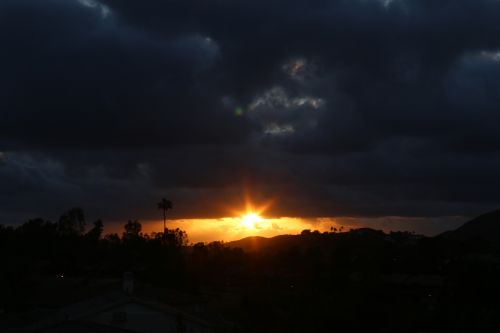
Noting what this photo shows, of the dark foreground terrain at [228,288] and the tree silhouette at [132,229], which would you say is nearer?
the dark foreground terrain at [228,288]

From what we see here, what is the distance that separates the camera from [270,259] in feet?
390

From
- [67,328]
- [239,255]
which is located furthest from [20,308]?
[239,255]

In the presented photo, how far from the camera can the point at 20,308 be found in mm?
54219

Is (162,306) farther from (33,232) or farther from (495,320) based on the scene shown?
(33,232)

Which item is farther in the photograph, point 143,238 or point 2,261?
point 143,238

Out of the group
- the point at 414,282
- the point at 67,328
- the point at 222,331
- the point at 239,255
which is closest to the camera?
the point at 222,331

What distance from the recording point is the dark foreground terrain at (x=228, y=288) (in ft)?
47.7

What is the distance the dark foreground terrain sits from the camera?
47.7ft

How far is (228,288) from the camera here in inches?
3228

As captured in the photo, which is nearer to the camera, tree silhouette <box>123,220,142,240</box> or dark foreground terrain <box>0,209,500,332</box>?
dark foreground terrain <box>0,209,500,332</box>

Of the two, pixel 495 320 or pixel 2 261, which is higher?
pixel 2 261

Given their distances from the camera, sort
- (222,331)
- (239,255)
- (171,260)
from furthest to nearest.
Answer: (239,255), (171,260), (222,331)

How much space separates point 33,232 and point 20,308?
61.2m

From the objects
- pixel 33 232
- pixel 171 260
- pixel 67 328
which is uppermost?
pixel 33 232
